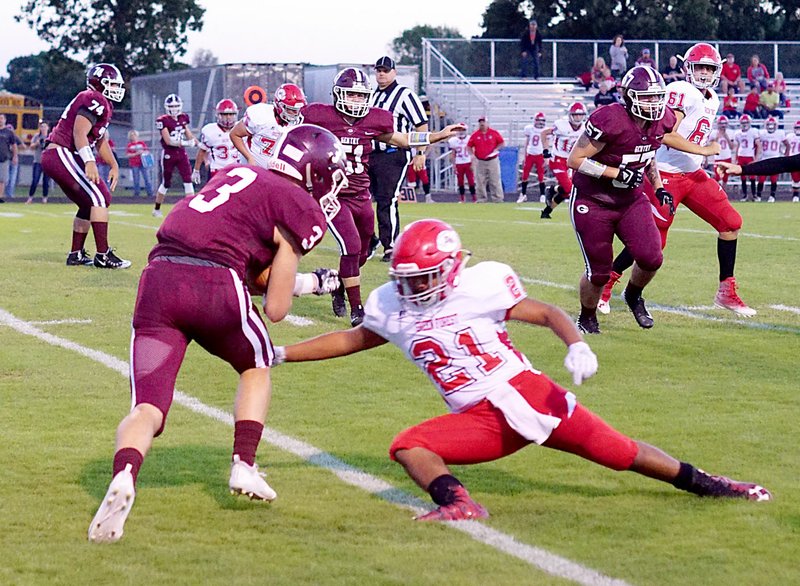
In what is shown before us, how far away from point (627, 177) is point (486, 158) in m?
18.8

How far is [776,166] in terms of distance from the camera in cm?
793

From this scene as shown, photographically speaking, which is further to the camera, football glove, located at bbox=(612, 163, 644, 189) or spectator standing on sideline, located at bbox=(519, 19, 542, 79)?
spectator standing on sideline, located at bbox=(519, 19, 542, 79)

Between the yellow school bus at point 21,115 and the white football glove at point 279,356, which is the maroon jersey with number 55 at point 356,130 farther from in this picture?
the yellow school bus at point 21,115

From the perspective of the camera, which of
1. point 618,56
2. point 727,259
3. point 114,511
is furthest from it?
point 618,56

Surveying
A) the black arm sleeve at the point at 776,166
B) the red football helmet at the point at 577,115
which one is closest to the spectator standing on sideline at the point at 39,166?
the red football helmet at the point at 577,115

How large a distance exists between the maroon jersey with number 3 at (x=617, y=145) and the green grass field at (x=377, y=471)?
94 centimetres

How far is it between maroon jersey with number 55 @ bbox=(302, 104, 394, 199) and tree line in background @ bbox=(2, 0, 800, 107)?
2388 centimetres

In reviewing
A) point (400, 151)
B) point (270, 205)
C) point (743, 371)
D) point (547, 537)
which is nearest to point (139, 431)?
point (270, 205)

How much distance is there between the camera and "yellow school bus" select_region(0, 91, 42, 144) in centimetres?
4062

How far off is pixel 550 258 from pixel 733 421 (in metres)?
7.42

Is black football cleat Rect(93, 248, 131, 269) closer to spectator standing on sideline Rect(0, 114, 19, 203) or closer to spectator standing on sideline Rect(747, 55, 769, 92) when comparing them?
spectator standing on sideline Rect(0, 114, 19, 203)

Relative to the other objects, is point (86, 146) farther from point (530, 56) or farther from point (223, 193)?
point (530, 56)

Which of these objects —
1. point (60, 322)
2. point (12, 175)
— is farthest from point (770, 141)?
point (60, 322)

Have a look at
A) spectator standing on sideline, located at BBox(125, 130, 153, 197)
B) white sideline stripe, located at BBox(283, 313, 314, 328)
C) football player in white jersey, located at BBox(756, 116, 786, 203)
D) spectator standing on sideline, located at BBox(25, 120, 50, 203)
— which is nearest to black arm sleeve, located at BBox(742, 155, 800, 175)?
white sideline stripe, located at BBox(283, 313, 314, 328)
